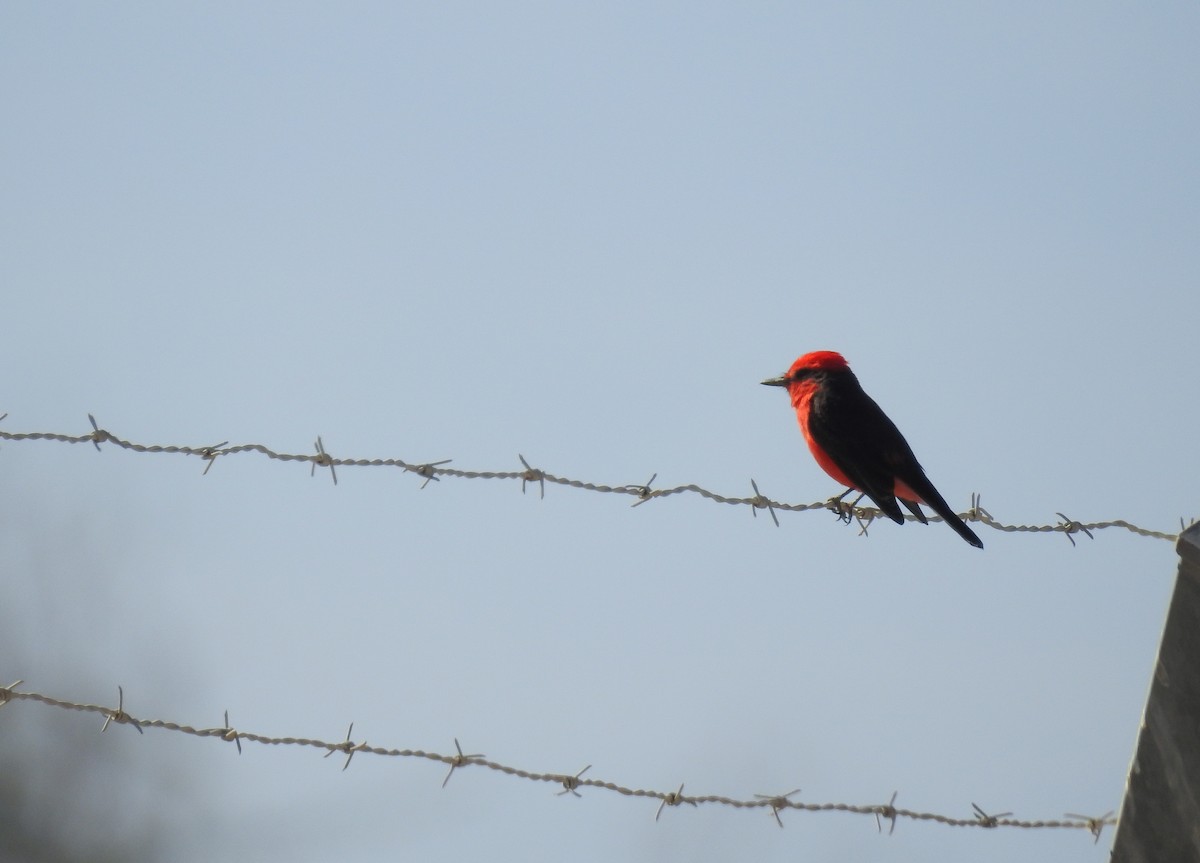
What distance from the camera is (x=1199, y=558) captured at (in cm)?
331

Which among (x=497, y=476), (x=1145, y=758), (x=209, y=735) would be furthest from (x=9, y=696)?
(x=1145, y=758)

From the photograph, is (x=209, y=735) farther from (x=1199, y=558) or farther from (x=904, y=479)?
(x=904, y=479)

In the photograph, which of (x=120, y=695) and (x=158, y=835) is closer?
(x=120, y=695)

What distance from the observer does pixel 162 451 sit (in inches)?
172

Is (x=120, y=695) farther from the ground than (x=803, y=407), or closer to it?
closer to it

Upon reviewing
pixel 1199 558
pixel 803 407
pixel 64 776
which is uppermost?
pixel 803 407

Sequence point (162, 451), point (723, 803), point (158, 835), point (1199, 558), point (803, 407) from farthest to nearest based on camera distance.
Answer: point (158, 835)
point (803, 407)
point (162, 451)
point (723, 803)
point (1199, 558)

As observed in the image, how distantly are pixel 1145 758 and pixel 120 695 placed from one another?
103 inches

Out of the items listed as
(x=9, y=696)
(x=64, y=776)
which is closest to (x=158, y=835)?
(x=64, y=776)

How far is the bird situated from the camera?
648cm

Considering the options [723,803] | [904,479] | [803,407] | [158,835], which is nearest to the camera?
[723,803]

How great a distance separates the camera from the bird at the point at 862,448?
21.3 ft

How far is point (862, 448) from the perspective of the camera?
21.7 feet

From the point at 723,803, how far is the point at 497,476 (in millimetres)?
1094
